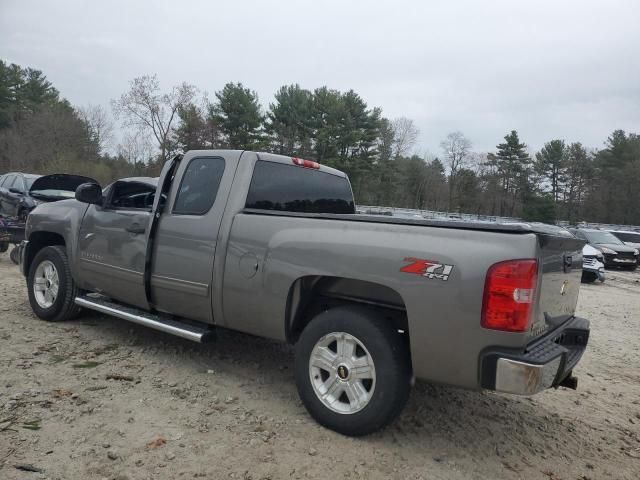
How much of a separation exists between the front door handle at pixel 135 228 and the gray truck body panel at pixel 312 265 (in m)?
0.02

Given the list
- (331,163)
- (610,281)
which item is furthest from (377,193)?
(610,281)

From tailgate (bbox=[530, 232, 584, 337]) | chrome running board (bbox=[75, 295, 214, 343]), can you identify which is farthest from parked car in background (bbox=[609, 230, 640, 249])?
chrome running board (bbox=[75, 295, 214, 343])

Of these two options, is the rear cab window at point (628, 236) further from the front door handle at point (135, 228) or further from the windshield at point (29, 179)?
the front door handle at point (135, 228)

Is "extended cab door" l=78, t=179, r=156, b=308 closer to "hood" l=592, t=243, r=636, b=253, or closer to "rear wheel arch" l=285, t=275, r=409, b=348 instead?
"rear wheel arch" l=285, t=275, r=409, b=348

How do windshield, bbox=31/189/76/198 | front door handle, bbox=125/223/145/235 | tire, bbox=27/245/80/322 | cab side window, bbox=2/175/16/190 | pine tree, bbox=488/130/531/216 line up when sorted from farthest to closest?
pine tree, bbox=488/130/531/216 < cab side window, bbox=2/175/16/190 < windshield, bbox=31/189/76/198 < tire, bbox=27/245/80/322 < front door handle, bbox=125/223/145/235

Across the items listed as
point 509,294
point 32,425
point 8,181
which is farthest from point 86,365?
point 8,181

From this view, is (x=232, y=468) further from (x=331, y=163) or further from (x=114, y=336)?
(x=331, y=163)

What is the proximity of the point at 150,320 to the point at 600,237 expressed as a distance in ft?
69.2

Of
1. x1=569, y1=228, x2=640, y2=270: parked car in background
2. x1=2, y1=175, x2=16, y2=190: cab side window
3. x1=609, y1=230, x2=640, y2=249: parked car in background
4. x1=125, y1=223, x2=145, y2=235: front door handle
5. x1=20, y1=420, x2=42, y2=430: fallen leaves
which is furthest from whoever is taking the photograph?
x1=609, y1=230, x2=640, y2=249: parked car in background

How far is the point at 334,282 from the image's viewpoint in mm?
3311

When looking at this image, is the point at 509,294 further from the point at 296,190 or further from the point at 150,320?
the point at 150,320

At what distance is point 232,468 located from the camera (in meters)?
2.73

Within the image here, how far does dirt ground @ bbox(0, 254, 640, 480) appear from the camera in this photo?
9.13 feet

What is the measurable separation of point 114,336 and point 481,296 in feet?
12.9
